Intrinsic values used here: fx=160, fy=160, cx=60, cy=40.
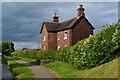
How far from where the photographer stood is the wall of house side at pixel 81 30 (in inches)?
1337

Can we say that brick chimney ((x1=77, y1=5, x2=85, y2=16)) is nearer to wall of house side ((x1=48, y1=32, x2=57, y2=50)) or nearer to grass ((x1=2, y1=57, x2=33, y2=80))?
wall of house side ((x1=48, y1=32, x2=57, y2=50))

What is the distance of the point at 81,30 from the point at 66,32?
330 centimetres

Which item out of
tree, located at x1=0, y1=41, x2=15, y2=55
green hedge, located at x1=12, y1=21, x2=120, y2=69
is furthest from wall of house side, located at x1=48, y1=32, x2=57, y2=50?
tree, located at x1=0, y1=41, x2=15, y2=55

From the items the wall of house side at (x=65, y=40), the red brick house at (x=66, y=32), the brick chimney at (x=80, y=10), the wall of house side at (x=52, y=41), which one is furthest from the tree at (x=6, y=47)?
the brick chimney at (x=80, y=10)

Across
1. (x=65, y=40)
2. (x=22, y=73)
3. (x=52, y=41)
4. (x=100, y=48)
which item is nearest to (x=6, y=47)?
(x=52, y=41)

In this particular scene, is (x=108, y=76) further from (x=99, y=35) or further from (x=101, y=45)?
(x=99, y=35)

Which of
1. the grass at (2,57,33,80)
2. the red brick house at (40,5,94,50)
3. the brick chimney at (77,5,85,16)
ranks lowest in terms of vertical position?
the grass at (2,57,33,80)

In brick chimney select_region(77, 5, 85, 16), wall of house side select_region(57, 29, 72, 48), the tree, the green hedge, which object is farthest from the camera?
the tree

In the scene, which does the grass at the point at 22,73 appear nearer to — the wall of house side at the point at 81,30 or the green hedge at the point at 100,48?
the green hedge at the point at 100,48

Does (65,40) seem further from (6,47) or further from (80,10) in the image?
(6,47)

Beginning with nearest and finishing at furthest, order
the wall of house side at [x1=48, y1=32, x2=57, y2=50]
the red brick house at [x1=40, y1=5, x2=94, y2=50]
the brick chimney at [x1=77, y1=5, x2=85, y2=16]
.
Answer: the red brick house at [x1=40, y1=5, x2=94, y2=50], the brick chimney at [x1=77, y1=5, x2=85, y2=16], the wall of house side at [x1=48, y1=32, x2=57, y2=50]

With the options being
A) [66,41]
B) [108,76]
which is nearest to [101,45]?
[108,76]

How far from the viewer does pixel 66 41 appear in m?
34.6

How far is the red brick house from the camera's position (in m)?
33.9
